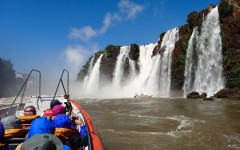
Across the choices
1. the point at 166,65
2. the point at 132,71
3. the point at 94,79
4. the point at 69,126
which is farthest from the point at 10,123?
the point at 94,79

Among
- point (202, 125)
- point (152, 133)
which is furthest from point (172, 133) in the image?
point (202, 125)

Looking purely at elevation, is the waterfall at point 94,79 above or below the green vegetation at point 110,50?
below

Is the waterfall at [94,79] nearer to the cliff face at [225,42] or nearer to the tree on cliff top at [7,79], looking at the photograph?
the cliff face at [225,42]

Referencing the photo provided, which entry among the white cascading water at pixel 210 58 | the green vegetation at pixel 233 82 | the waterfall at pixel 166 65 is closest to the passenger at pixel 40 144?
the green vegetation at pixel 233 82

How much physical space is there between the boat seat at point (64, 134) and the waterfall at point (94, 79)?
162ft

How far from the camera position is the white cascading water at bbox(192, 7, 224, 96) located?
30359mm

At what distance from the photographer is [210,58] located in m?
31.4

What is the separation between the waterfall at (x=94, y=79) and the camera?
2153 inches

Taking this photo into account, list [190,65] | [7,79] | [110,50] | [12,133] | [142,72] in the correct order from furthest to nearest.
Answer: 1. [7,79]
2. [110,50]
3. [142,72]
4. [190,65]
5. [12,133]

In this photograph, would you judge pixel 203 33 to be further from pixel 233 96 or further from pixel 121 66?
pixel 121 66

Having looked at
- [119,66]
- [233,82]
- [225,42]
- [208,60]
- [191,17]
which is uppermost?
[191,17]

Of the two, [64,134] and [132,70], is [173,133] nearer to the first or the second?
[64,134]

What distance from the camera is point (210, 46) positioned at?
31.9 meters

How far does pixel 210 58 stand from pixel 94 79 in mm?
28295
